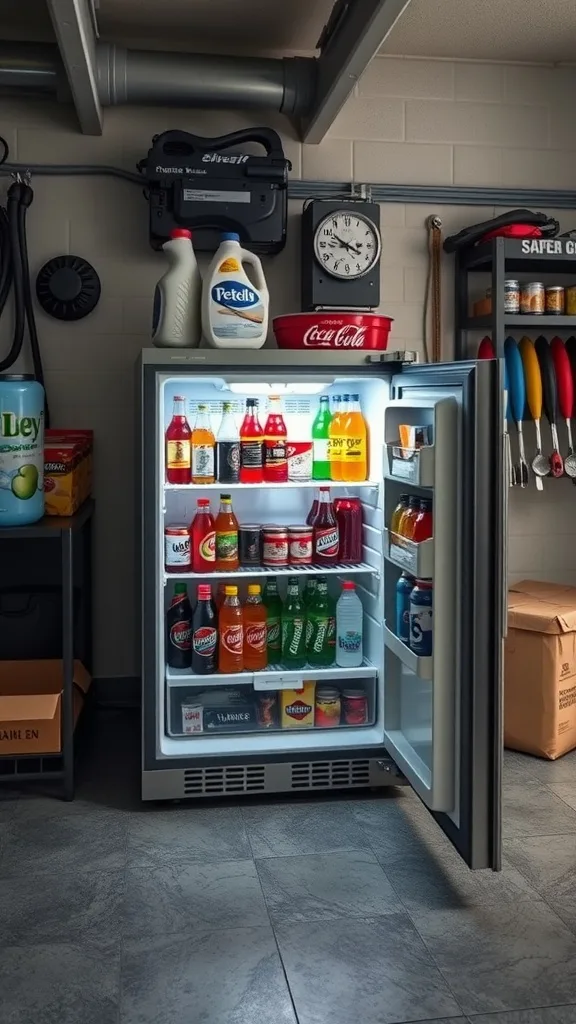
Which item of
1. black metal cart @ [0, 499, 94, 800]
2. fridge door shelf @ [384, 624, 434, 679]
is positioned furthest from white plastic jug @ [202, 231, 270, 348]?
fridge door shelf @ [384, 624, 434, 679]

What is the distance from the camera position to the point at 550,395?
3.68 meters

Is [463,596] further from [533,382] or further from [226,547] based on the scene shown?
[533,382]

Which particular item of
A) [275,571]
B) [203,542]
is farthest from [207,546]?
[275,571]

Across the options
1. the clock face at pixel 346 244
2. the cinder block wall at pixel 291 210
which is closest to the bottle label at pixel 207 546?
the cinder block wall at pixel 291 210

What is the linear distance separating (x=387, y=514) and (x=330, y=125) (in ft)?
5.09

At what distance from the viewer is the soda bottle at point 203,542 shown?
10.4 ft

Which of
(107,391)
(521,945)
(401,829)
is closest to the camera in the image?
(521,945)

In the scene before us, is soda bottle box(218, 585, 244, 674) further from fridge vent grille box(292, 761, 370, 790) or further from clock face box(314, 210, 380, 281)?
clock face box(314, 210, 380, 281)

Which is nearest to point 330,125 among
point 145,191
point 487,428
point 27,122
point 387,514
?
point 145,191

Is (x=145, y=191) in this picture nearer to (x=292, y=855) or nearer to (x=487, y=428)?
(x=487, y=428)

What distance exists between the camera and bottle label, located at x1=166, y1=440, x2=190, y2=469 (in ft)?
10.2

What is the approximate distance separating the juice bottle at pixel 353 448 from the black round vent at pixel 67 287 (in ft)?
3.91

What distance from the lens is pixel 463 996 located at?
1.98 metres

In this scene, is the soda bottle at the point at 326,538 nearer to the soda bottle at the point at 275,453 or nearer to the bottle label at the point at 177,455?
the soda bottle at the point at 275,453
